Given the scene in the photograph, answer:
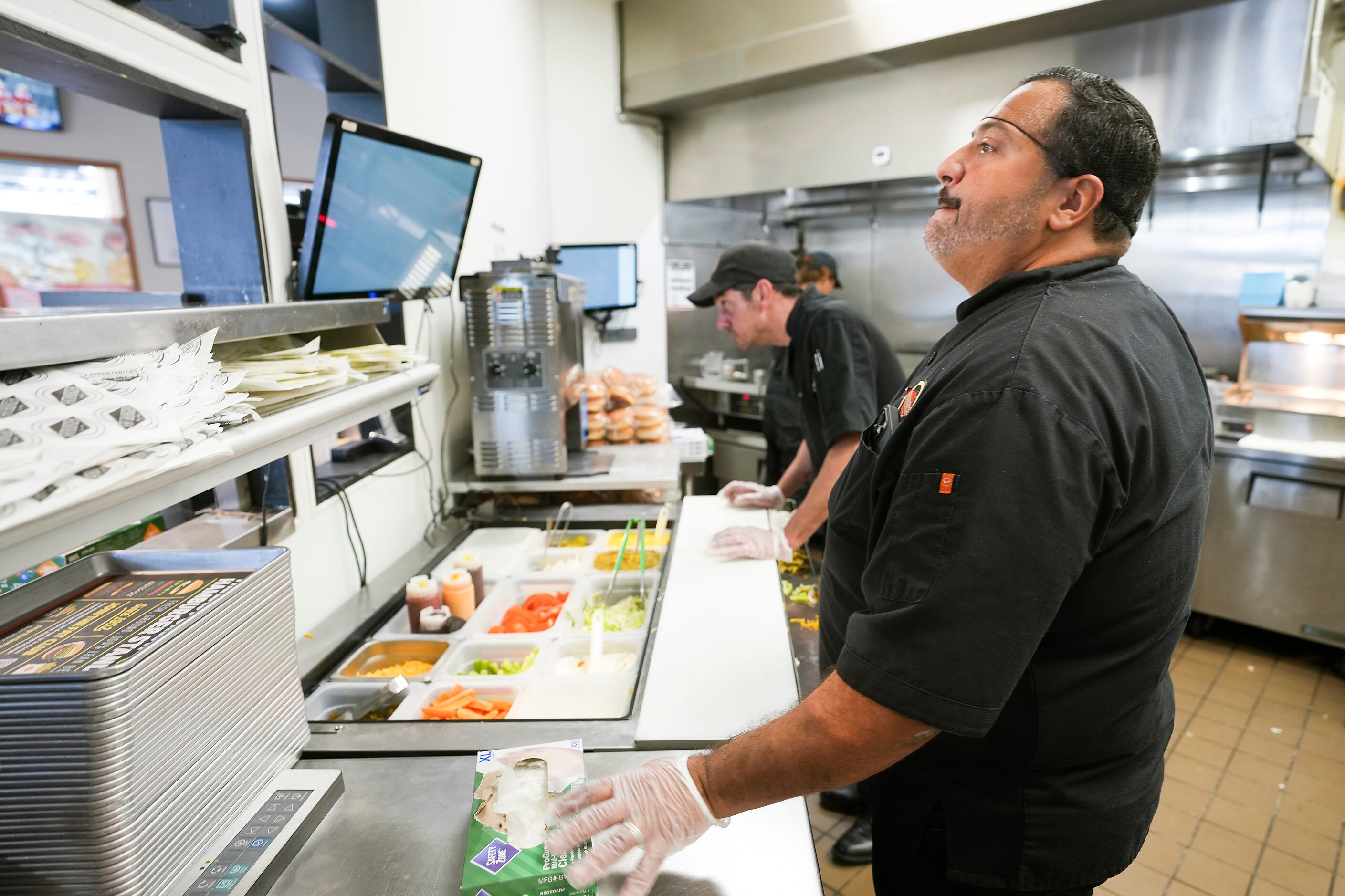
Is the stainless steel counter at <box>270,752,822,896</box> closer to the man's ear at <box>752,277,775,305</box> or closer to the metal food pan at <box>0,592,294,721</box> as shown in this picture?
the metal food pan at <box>0,592,294,721</box>

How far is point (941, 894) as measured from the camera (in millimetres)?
1215

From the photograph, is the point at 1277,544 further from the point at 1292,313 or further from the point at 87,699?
the point at 87,699

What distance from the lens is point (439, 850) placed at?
3.72 ft

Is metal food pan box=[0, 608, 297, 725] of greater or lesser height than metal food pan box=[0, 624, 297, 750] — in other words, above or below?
above

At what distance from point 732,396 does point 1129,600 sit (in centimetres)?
444

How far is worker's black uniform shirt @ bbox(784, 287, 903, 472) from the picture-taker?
2.39 metres

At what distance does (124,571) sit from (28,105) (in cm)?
554

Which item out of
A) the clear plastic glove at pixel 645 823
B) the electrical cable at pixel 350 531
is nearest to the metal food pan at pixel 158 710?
the clear plastic glove at pixel 645 823

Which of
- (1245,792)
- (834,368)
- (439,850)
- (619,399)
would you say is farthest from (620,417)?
(1245,792)

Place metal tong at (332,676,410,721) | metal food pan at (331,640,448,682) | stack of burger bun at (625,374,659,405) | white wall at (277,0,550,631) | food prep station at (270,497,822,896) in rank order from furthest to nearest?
stack of burger bun at (625,374,659,405)
white wall at (277,0,550,631)
metal food pan at (331,640,448,682)
metal tong at (332,676,410,721)
food prep station at (270,497,822,896)

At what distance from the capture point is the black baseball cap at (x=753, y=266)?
272 centimetres

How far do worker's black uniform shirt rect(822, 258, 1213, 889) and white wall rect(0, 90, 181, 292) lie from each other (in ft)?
18.3

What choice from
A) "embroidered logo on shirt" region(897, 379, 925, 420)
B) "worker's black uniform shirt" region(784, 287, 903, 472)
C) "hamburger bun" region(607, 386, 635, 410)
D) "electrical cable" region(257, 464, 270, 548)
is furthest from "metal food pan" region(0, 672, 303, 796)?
"hamburger bun" region(607, 386, 635, 410)

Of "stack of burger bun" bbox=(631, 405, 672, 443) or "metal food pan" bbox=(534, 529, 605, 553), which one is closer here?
"metal food pan" bbox=(534, 529, 605, 553)
